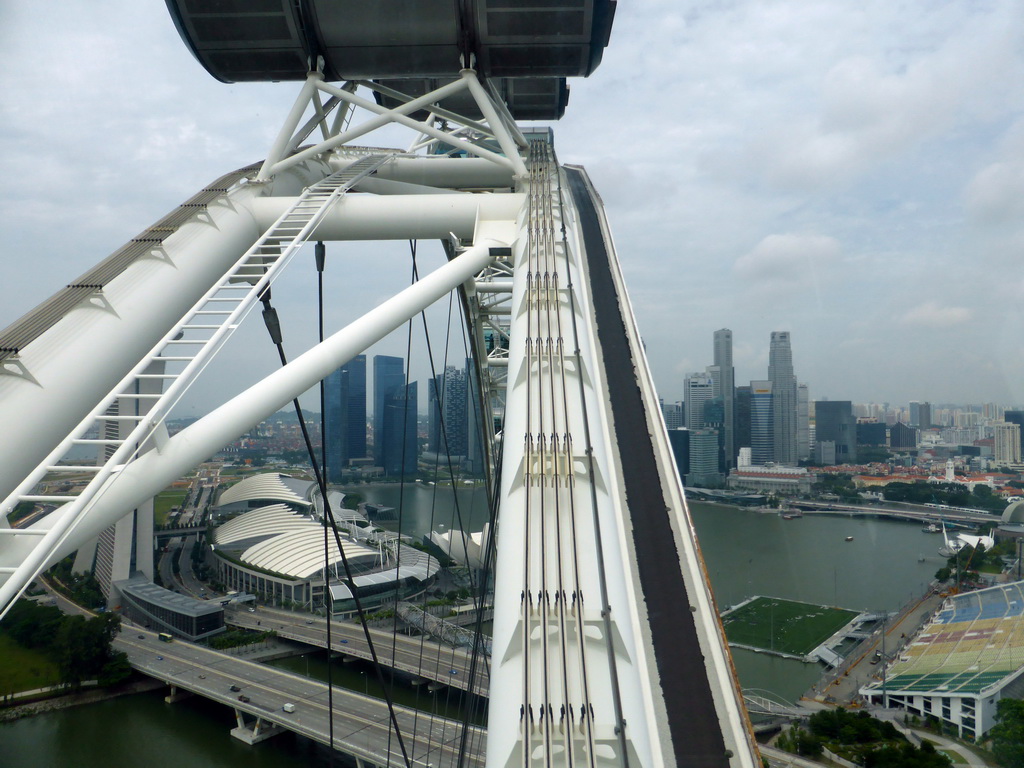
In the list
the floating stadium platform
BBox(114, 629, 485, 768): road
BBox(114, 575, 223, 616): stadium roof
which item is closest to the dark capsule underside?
BBox(114, 629, 485, 768): road

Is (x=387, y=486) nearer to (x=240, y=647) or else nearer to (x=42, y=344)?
(x=240, y=647)

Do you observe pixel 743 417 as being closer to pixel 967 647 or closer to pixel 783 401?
pixel 783 401

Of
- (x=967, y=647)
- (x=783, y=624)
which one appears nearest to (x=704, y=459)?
(x=783, y=624)

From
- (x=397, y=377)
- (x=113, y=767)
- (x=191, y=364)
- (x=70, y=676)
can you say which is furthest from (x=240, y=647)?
(x=191, y=364)

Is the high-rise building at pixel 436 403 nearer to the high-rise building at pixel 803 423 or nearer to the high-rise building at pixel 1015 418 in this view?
the high-rise building at pixel 803 423

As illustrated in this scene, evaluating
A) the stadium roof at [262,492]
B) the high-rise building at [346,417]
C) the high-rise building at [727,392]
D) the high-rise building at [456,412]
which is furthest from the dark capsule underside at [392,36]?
the stadium roof at [262,492]
